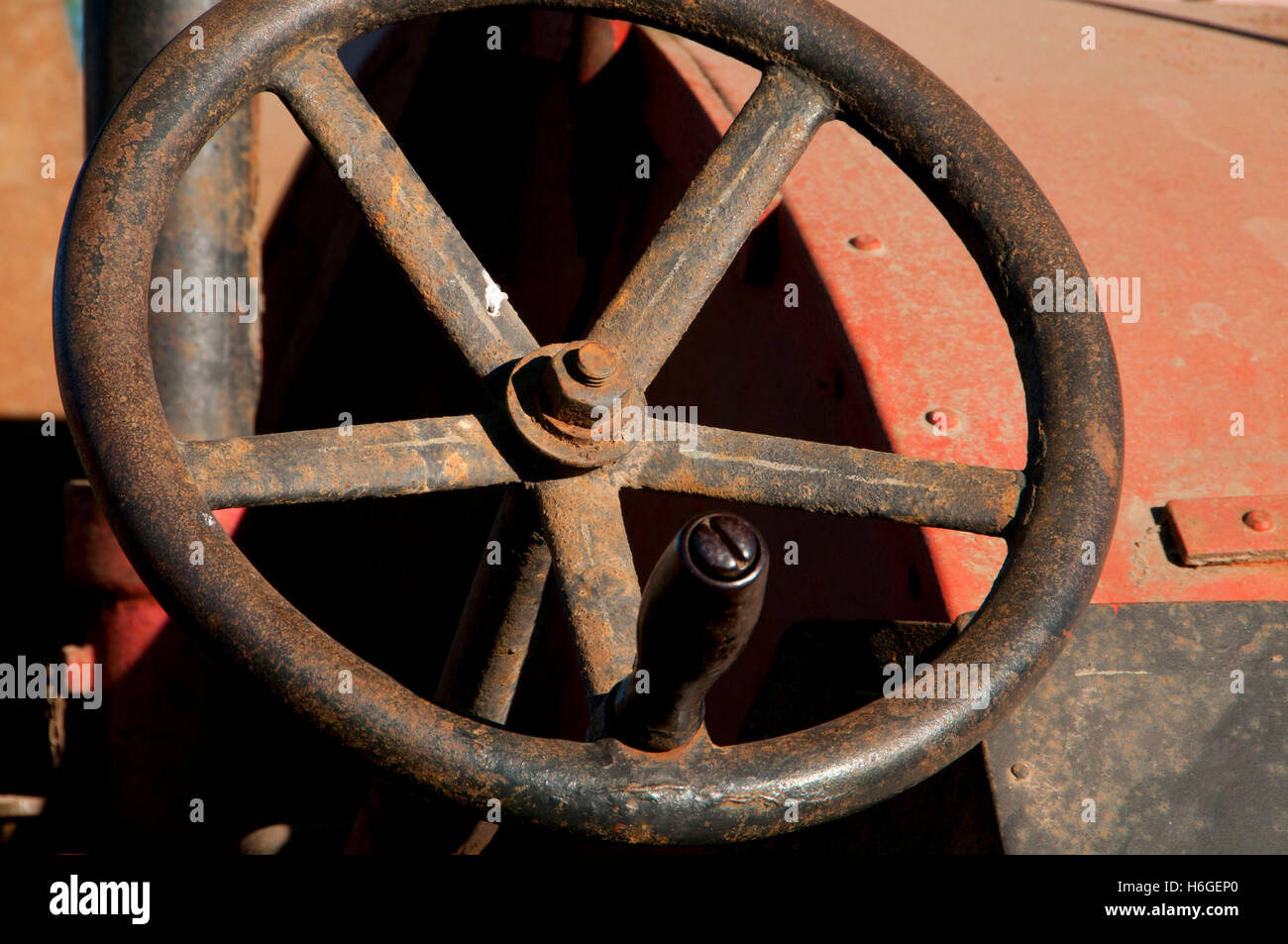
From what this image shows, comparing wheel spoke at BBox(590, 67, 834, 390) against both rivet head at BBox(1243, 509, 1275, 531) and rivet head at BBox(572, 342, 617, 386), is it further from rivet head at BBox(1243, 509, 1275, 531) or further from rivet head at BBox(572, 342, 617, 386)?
rivet head at BBox(1243, 509, 1275, 531)

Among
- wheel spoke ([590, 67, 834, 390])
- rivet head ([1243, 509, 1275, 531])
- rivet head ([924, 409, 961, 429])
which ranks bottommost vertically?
rivet head ([1243, 509, 1275, 531])

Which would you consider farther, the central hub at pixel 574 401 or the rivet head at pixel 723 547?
the central hub at pixel 574 401

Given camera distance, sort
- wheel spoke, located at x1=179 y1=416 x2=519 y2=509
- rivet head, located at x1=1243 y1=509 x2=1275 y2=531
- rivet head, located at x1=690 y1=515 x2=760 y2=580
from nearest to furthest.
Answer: rivet head, located at x1=690 y1=515 x2=760 y2=580 < wheel spoke, located at x1=179 y1=416 x2=519 y2=509 < rivet head, located at x1=1243 y1=509 x2=1275 y2=531

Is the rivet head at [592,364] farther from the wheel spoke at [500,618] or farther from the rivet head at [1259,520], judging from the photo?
the rivet head at [1259,520]

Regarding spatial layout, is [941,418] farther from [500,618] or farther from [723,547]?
[723,547]

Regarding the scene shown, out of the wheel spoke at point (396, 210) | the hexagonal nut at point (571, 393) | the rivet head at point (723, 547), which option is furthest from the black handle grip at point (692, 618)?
the wheel spoke at point (396, 210)

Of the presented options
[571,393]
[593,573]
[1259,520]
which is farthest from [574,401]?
[1259,520]

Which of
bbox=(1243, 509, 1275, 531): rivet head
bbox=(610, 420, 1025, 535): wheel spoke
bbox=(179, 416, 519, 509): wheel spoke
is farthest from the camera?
bbox=(1243, 509, 1275, 531): rivet head

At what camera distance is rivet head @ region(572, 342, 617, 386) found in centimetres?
87

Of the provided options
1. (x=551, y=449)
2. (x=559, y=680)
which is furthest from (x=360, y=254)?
(x=551, y=449)

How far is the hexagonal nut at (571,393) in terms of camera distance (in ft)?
2.85

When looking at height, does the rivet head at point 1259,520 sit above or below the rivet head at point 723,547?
above

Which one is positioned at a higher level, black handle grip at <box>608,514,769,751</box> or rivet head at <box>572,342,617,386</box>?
rivet head at <box>572,342,617,386</box>

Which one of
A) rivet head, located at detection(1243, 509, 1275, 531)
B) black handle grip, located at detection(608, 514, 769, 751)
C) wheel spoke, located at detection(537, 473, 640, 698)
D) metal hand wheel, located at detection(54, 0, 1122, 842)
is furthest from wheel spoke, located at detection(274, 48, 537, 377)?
rivet head, located at detection(1243, 509, 1275, 531)
